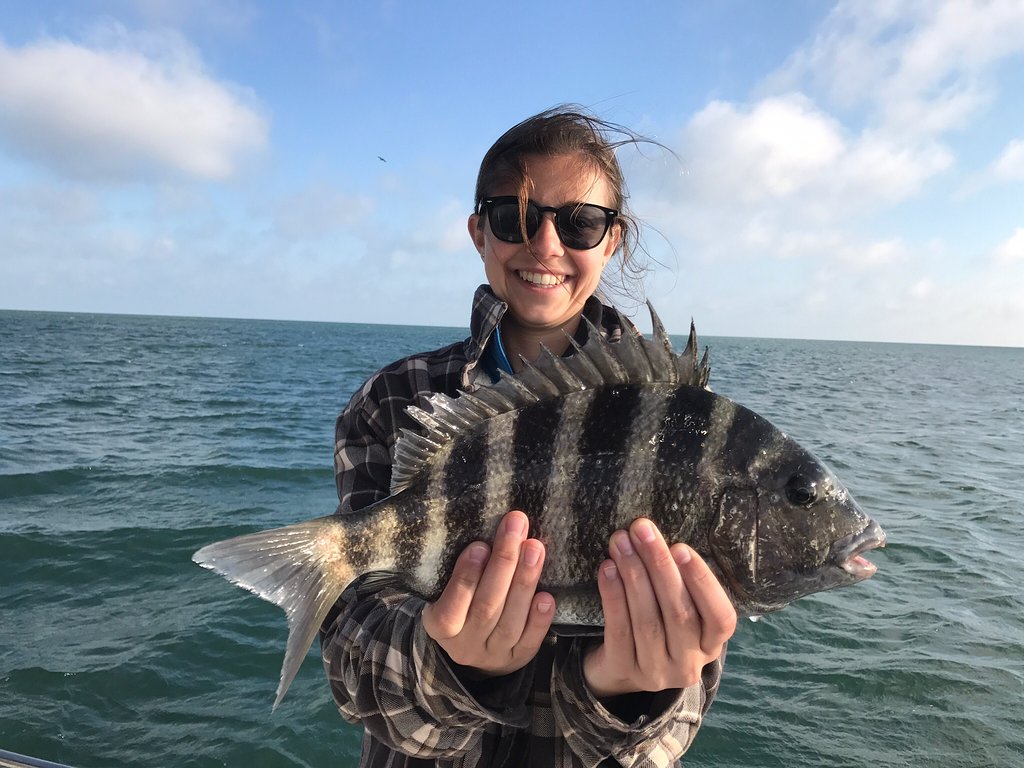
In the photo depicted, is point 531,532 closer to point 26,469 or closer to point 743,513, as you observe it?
point 743,513

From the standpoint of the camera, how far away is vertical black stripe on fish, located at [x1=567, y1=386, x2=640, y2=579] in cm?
209

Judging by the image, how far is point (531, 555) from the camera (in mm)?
2027

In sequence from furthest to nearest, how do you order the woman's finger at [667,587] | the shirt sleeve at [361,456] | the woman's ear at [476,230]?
the woman's ear at [476,230] < the shirt sleeve at [361,456] < the woman's finger at [667,587]

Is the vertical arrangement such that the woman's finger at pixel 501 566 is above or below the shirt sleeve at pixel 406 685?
above

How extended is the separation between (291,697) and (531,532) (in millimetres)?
5504

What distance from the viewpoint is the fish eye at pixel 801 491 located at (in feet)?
6.95

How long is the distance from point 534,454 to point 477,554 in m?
0.37

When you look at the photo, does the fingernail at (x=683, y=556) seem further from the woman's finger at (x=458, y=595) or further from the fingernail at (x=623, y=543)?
the woman's finger at (x=458, y=595)

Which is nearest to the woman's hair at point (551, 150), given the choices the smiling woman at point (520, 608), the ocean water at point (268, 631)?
the smiling woman at point (520, 608)

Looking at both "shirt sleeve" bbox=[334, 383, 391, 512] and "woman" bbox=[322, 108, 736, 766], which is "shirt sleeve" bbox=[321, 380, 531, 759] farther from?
"shirt sleeve" bbox=[334, 383, 391, 512]

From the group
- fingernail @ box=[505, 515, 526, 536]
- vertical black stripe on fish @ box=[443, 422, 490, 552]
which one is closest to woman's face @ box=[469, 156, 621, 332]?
vertical black stripe on fish @ box=[443, 422, 490, 552]

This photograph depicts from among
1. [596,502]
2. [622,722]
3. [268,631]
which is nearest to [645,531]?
[596,502]

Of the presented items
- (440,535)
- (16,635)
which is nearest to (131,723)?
(16,635)

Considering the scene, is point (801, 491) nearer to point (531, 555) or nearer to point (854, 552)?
point (854, 552)
